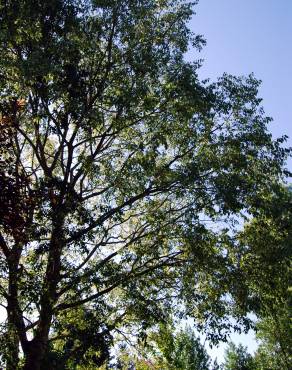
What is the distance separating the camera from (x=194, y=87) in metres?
14.0

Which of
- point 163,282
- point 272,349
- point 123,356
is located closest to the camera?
point 163,282

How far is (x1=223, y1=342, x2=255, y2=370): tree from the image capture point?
42.1 m

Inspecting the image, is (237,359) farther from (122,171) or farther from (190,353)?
(122,171)

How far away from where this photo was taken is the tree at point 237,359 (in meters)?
42.1

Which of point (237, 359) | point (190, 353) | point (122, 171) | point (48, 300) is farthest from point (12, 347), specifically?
point (237, 359)

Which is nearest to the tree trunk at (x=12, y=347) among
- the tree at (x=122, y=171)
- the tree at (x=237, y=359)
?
the tree at (x=122, y=171)

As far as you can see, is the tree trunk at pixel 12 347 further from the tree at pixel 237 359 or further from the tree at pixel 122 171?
the tree at pixel 237 359

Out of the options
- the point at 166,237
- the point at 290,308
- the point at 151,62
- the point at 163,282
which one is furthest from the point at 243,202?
the point at 290,308

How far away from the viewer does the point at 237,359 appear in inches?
1671

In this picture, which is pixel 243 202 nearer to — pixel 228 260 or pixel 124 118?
pixel 228 260

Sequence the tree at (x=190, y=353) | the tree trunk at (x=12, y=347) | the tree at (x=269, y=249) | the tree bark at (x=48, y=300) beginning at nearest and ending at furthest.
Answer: the tree trunk at (x=12, y=347) → the tree bark at (x=48, y=300) → the tree at (x=269, y=249) → the tree at (x=190, y=353)

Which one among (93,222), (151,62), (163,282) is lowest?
(163,282)

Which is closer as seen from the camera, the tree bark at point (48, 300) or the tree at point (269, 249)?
the tree bark at point (48, 300)

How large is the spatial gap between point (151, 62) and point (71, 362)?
10409 millimetres
